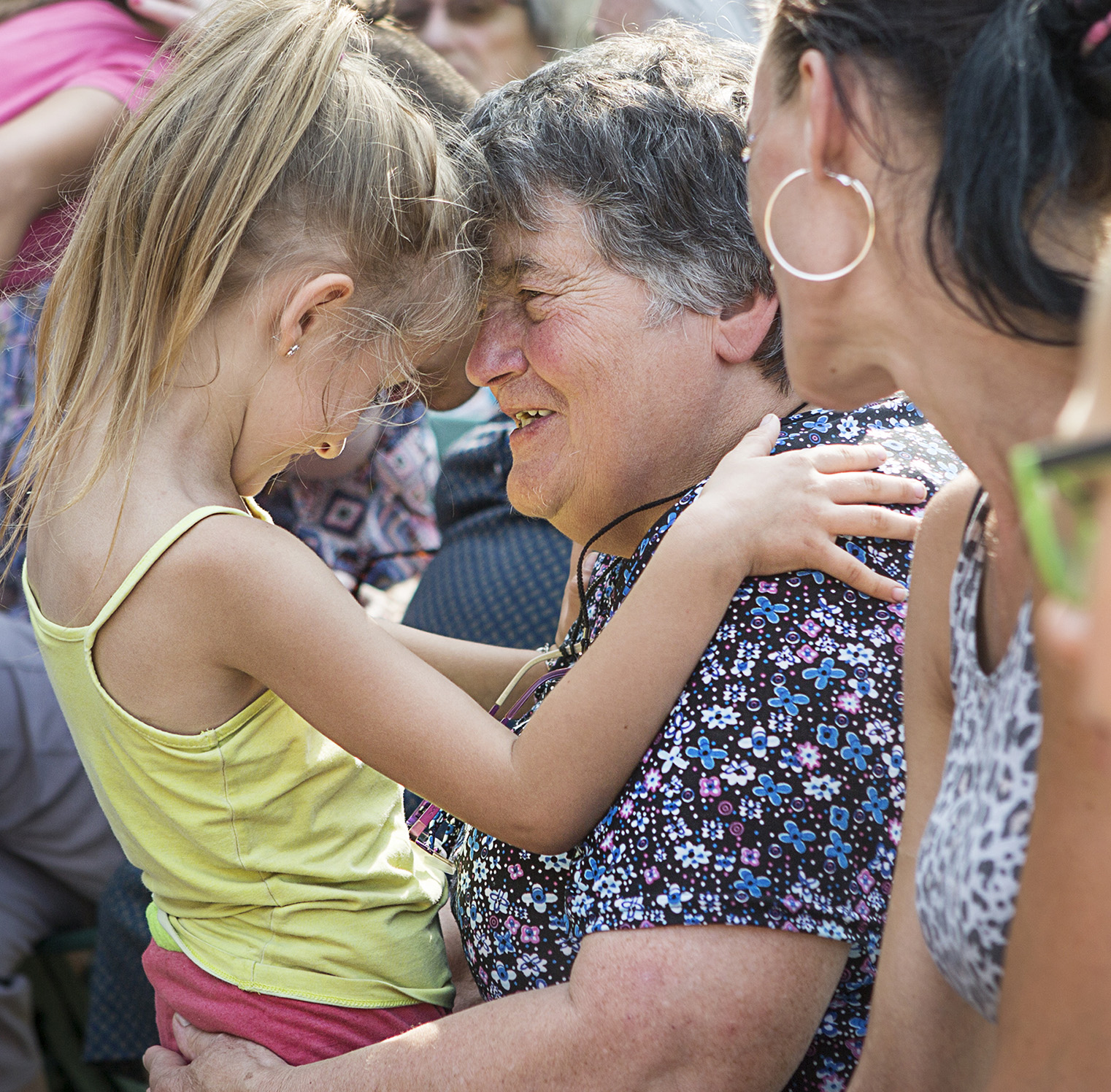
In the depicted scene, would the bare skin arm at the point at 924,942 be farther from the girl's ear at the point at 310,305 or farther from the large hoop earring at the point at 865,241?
the girl's ear at the point at 310,305

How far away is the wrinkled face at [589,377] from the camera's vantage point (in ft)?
5.52

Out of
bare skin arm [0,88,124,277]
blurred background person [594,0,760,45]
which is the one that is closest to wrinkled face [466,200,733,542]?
bare skin arm [0,88,124,277]

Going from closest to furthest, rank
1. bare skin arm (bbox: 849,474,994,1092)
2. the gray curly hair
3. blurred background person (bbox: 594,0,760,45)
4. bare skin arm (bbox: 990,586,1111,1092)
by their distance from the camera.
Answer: bare skin arm (bbox: 990,586,1111,1092)
bare skin arm (bbox: 849,474,994,1092)
the gray curly hair
blurred background person (bbox: 594,0,760,45)

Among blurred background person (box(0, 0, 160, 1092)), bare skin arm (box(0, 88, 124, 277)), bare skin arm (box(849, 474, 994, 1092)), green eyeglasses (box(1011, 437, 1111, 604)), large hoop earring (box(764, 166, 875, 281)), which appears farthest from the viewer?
bare skin arm (box(0, 88, 124, 277))

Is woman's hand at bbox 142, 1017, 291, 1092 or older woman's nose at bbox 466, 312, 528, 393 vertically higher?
older woman's nose at bbox 466, 312, 528, 393

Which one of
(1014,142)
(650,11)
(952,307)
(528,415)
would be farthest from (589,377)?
(650,11)

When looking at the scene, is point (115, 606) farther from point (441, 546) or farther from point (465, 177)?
point (441, 546)

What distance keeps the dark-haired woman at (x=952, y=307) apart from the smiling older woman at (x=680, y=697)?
11 cm

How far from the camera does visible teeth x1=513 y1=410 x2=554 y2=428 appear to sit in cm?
183

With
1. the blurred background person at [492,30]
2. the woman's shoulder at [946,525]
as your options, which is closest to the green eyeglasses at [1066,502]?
the woman's shoulder at [946,525]

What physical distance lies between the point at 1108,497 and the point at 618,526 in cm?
138

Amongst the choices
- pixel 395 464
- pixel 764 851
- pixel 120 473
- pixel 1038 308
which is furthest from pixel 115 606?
pixel 395 464

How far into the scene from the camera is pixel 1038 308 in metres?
0.90

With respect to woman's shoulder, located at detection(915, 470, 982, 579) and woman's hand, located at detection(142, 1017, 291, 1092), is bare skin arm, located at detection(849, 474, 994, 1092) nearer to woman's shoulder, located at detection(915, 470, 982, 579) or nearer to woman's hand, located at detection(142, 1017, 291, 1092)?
woman's shoulder, located at detection(915, 470, 982, 579)
